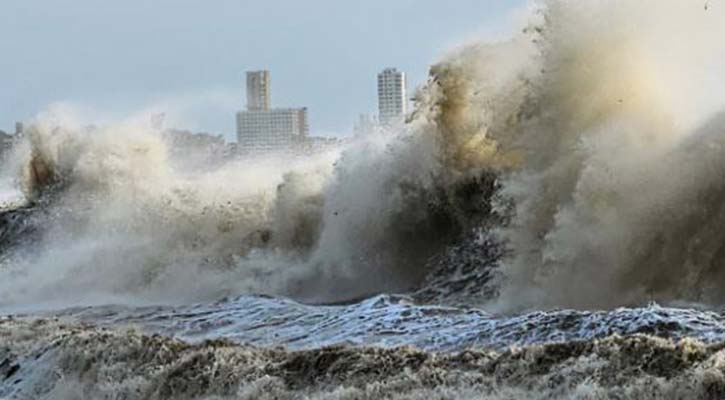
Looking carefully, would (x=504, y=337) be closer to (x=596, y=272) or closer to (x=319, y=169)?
(x=596, y=272)

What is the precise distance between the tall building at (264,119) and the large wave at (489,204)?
82.5ft

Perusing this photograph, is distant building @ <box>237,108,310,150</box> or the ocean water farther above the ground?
distant building @ <box>237,108,310,150</box>

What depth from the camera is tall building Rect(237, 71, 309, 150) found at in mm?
51844

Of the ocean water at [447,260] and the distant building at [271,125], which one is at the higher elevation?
the distant building at [271,125]

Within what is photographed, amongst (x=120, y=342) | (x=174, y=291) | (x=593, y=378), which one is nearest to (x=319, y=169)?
(x=174, y=291)

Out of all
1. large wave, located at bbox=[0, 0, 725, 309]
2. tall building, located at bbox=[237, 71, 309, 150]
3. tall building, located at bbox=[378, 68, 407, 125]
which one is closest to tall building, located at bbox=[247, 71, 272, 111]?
tall building, located at bbox=[237, 71, 309, 150]

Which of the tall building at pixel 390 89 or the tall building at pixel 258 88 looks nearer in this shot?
the tall building at pixel 390 89

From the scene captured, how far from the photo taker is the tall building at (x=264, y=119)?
51.8 metres

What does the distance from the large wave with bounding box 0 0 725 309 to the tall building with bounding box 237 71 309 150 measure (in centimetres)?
2514

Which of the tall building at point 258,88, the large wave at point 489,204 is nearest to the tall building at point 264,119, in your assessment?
the tall building at point 258,88

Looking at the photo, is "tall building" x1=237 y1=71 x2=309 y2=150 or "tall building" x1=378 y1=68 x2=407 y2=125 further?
"tall building" x1=237 y1=71 x2=309 y2=150

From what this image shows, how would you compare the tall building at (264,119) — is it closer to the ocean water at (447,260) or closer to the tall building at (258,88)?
the tall building at (258,88)

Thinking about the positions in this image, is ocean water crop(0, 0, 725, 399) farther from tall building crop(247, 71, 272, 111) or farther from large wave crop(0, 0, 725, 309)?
tall building crop(247, 71, 272, 111)

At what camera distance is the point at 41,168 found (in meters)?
31.6
